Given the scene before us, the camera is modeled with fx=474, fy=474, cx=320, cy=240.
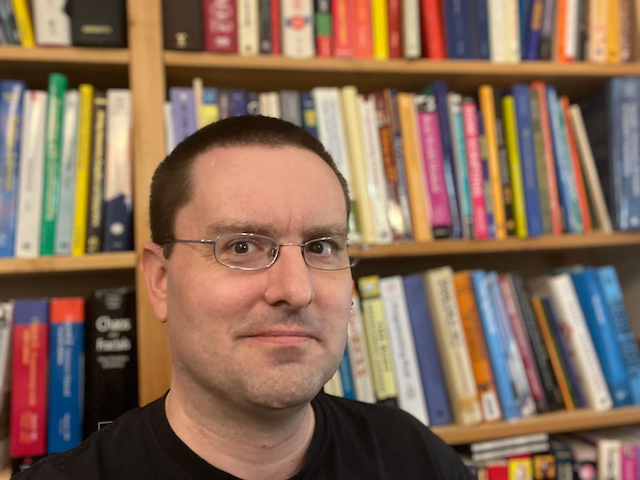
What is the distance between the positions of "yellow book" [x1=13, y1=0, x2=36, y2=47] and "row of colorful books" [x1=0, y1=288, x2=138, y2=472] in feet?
1.90

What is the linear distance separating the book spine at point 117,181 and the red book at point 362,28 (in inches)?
23.3

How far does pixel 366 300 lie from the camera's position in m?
1.14

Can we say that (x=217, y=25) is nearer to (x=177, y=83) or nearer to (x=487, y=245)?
(x=177, y=83)

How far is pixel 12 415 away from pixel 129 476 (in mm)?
438

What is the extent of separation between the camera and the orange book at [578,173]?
127 cm

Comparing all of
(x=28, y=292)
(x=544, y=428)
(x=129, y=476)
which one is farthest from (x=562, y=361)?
(x=28, y=292)

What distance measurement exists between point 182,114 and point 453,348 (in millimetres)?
849

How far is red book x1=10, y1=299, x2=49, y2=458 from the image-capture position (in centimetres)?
99

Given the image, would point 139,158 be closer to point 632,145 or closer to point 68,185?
point 68,185

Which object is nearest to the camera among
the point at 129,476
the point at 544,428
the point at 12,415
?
the point at 129,476

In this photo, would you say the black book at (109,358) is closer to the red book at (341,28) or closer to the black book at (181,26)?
the black book at (181,26)

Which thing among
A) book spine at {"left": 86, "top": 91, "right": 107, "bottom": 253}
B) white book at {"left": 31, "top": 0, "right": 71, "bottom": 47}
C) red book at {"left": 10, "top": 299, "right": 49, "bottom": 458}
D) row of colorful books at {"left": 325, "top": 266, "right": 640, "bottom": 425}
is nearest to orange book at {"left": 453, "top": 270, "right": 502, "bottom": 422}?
row of colorful books at {"left": 325, "top": 266, "right": 640, "bottom": 425}

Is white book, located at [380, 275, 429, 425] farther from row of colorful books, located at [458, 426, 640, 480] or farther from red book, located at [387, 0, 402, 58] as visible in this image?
red book, located at [387, 0, 402, 58]

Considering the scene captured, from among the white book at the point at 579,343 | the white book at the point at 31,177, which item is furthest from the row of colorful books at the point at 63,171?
the white book at the point at 579,343
